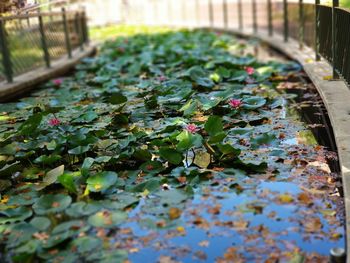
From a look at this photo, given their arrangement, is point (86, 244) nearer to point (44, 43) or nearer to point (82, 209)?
point (82, 209)

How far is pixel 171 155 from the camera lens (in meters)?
3.35

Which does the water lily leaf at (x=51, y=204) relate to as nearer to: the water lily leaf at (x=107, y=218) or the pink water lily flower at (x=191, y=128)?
the water lily leaf at (x=107, y=218)

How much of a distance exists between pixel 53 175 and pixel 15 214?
0.47m

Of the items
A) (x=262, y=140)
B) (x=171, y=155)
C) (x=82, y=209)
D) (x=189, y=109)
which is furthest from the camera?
(x=189, y=109)

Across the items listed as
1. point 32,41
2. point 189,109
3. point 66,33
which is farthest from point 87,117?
point 66,33

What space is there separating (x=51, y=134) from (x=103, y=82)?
2.74 m

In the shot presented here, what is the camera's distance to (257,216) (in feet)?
8.79

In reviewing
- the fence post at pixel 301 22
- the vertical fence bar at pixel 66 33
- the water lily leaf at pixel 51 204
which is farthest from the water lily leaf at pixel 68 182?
the vertical fence bar at pixel 66 33

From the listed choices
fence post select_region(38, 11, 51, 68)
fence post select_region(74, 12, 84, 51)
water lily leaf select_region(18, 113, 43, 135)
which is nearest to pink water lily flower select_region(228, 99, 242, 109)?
water lily leaf select_region(18, 113, 43, 135)

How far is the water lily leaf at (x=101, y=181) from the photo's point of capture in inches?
115

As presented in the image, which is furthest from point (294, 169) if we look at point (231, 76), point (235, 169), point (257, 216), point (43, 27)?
point (43, 27)

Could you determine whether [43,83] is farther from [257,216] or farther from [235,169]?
[257,216]

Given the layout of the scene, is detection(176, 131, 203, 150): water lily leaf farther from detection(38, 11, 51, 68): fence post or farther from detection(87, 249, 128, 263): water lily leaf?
detection(38, 11, 51, 68): fence post

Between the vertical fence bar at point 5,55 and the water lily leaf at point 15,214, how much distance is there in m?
4.31
